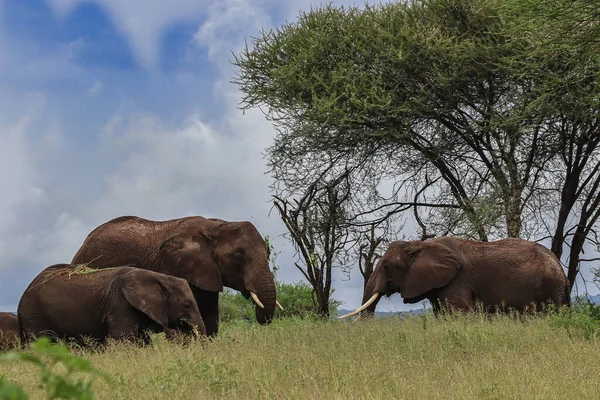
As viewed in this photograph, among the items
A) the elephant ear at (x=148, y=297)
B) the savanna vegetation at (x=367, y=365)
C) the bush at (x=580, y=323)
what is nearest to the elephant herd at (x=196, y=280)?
the elephant ear at (x=148, y=297)

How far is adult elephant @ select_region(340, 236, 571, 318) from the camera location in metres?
15.0

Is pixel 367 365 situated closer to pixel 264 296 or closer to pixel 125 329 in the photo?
pixel 125 329

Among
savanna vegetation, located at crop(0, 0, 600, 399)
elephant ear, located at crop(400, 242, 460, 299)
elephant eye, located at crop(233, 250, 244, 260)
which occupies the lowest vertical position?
elephant ear, located at crop(400, 242, 460, 299)

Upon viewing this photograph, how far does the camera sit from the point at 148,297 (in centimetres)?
1104

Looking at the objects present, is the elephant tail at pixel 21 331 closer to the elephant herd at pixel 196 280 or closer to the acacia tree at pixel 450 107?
the elephant herd at pixel 196 280

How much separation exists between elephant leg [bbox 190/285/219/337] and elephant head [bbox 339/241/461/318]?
2809 millimetres

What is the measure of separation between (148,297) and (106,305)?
830 mm

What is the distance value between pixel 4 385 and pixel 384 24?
882 inches

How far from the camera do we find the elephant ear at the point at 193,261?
12844 millimetres

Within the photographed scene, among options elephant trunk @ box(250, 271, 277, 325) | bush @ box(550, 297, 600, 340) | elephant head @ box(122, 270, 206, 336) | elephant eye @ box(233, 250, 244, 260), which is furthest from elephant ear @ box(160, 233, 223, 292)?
bush @ box(550, 297, 600, 340)

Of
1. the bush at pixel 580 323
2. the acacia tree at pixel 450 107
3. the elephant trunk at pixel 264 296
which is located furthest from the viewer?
the acacia tree at pixel 450 107

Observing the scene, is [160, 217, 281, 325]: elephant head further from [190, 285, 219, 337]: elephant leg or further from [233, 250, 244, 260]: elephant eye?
[190, 285, 219, 337]: elephant leg

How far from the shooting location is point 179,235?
13086 millimetres

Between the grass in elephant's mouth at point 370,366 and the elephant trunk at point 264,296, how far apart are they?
0.35m
